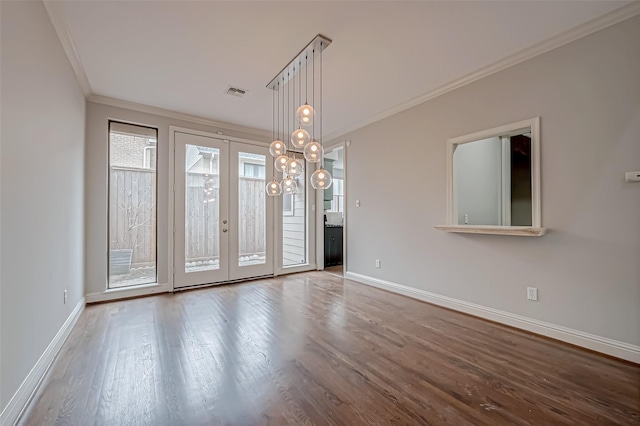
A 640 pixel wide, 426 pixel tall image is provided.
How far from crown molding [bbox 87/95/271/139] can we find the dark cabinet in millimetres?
2523

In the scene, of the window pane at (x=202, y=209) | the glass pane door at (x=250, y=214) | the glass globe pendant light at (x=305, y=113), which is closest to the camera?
the glass globe pendant light at (x=305, y=113)

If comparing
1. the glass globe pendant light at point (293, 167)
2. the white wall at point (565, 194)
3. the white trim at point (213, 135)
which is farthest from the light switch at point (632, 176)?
the white trim at point (213, 135)

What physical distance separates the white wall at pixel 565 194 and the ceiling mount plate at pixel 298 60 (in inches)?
71.9

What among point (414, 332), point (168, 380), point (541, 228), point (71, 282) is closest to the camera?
point (168, 380)

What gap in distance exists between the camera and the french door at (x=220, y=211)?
432 cm

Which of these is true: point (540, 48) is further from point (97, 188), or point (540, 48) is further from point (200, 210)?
point (97, 188)

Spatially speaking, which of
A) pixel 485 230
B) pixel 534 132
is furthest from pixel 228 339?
pixel 534 132

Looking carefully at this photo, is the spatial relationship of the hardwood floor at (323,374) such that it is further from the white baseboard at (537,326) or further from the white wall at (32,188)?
the white wall at (32,188)

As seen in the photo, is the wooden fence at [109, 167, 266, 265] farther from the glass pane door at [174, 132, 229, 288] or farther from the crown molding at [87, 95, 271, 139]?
the crown molding at [87, 95, 271, 139]

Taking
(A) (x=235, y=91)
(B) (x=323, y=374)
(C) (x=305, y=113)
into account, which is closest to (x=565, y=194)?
(C) (x=305, y=113)

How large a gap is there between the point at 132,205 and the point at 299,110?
311 cm

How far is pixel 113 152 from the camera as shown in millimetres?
3885

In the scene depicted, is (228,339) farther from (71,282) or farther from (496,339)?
(496,339)

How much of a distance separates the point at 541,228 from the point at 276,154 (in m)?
2.72
